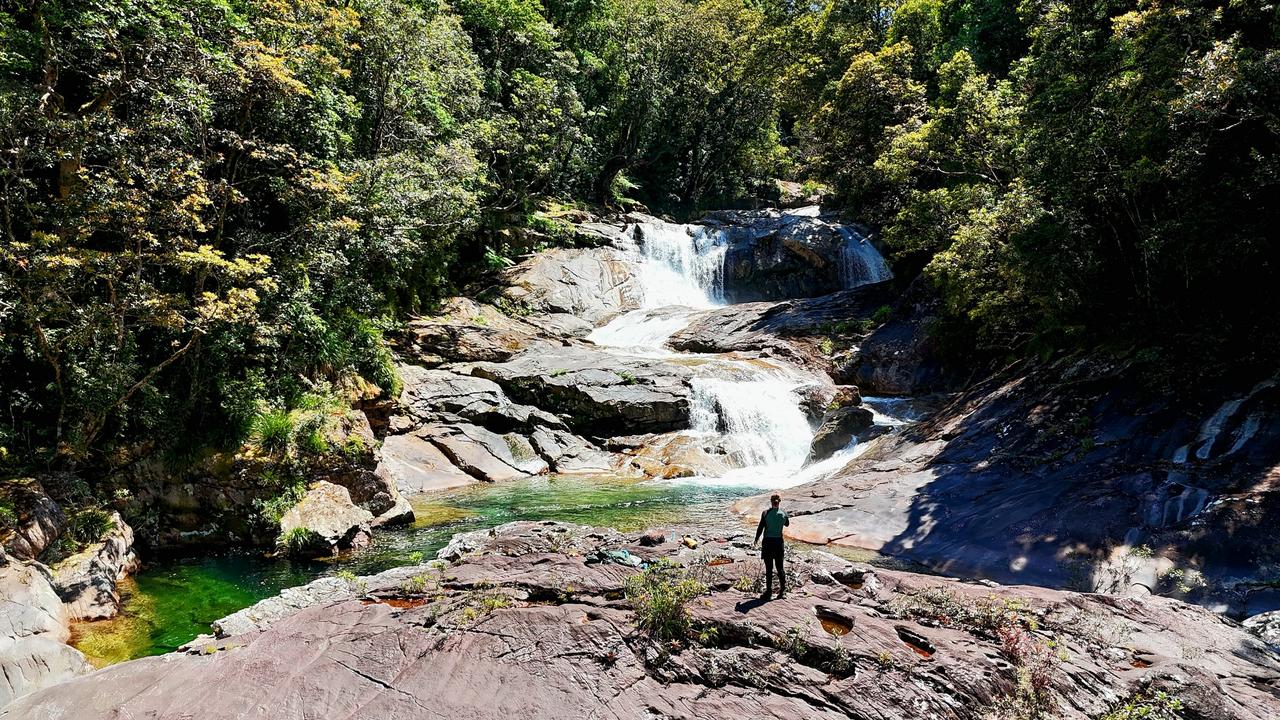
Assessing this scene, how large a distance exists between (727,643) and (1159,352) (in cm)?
1132

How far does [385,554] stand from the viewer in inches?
454

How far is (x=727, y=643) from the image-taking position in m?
6.46

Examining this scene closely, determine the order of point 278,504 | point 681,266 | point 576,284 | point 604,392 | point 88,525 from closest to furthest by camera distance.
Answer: point 88,525
point 278,504
point 604,392
point 576,284
point 681,266

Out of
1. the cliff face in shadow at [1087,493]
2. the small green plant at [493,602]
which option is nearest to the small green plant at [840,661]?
the small green plant at [493,602]

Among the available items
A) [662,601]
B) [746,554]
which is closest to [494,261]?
[746,554]

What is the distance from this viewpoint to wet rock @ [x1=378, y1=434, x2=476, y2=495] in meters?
17.5

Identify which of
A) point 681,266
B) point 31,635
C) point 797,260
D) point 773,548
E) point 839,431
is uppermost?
point 681,266

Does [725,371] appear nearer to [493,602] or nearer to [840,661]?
[493,602]

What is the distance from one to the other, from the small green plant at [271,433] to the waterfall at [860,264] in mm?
27306

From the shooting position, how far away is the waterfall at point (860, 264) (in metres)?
32.8

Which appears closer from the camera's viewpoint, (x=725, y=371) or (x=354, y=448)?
(x=354, y=448)

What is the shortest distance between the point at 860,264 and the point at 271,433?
1116 inches

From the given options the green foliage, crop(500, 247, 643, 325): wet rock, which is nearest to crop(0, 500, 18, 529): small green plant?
the green foliage

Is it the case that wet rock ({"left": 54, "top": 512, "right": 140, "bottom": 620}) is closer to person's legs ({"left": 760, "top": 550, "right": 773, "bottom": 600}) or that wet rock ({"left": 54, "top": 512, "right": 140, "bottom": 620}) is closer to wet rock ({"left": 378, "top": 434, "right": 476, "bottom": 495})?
wet rock ({"left": 378, "top": 434, "right": 476, "bottom": 495})
